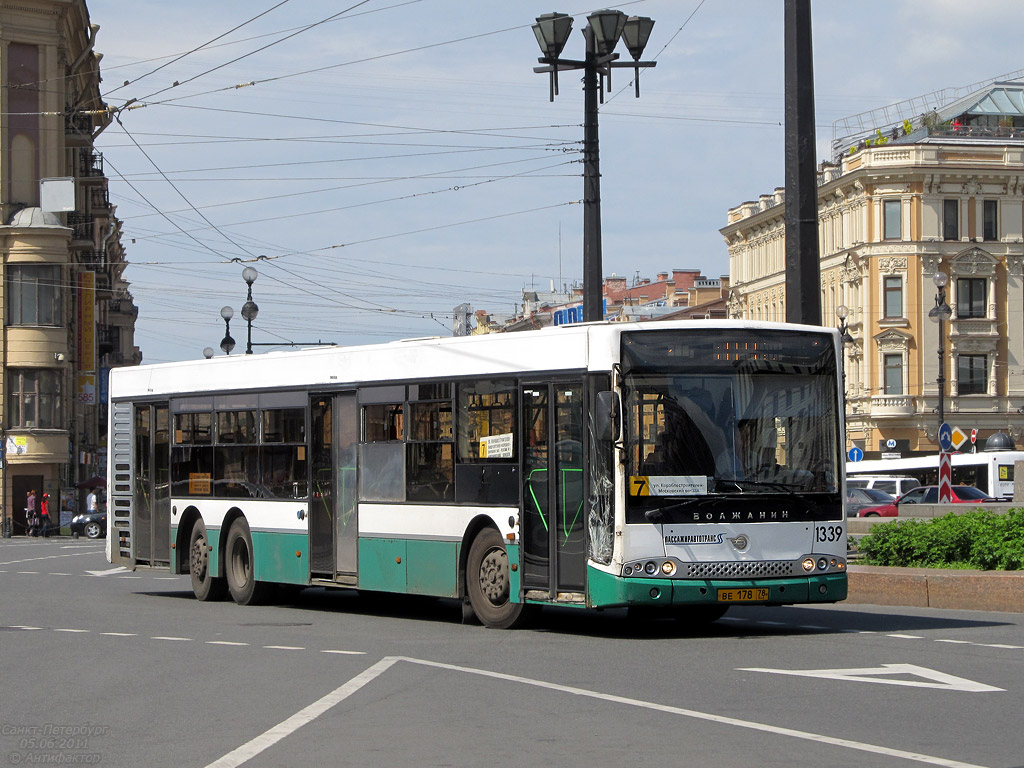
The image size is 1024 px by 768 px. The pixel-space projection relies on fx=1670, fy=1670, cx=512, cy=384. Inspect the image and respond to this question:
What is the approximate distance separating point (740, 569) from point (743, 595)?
9.1 inches

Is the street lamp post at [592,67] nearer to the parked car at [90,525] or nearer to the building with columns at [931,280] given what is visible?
the parked car at [90,525]

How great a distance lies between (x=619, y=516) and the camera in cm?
1475

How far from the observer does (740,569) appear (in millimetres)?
14938

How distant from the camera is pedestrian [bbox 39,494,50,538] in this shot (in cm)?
5725

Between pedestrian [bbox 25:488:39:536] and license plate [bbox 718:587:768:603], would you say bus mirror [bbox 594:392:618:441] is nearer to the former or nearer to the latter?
license plate [bbox 718:587:768:603]

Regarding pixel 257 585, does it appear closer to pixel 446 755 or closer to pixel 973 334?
pixel 446 755

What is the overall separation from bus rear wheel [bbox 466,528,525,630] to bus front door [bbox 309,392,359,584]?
93.5 inches

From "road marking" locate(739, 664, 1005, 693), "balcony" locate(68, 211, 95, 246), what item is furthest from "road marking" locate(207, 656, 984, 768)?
"balcony" locate(68, 211, 95, 246)

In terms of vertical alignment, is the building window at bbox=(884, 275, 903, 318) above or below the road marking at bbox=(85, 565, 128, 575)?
above

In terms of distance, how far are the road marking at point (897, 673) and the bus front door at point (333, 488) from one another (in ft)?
23.8

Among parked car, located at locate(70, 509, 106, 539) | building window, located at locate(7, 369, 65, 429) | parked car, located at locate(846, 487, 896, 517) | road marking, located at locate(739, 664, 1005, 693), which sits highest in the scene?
building window, located at locate(7, 369, 65, 429)

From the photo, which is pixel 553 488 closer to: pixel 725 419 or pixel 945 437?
pixel 725 419

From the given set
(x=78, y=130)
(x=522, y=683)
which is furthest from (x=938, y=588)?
(x=78, y=130)

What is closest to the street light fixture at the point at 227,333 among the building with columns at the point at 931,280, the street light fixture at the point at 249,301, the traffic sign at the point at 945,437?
the street light fixture at the point at 249,301
